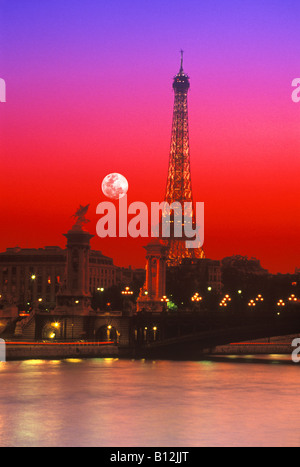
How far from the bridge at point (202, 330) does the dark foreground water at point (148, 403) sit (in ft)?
10.6

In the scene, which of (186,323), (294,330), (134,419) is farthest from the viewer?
(186,323)

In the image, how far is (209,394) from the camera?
218 feet

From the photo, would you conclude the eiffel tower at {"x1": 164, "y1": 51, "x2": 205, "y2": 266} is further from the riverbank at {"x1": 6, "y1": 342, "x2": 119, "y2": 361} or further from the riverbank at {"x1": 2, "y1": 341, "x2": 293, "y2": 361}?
the riverbank at {"x1": 6, "y1": 342, "x2": 119, "y2": 361}

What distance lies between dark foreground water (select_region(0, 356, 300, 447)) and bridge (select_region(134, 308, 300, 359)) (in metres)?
3.25

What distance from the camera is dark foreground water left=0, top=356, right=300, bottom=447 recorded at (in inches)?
1895

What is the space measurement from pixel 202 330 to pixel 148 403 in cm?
3551

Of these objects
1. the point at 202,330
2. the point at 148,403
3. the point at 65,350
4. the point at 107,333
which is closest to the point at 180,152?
the point at 107,333

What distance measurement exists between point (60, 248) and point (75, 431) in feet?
482

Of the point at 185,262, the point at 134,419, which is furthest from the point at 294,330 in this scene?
the point at 185,262

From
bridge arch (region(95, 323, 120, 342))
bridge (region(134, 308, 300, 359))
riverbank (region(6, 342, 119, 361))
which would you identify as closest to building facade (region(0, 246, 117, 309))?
bridge arch (region(95, 323, 120, 342))

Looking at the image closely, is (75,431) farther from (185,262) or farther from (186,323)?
(185,262)
